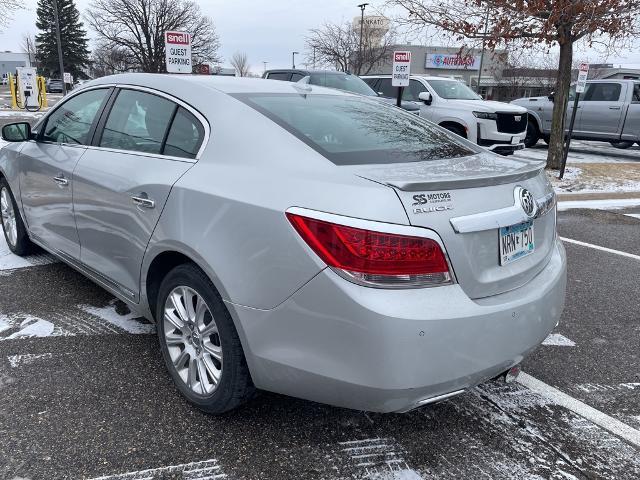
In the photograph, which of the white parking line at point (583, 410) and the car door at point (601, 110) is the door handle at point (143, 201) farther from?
the car door at point (601, 110)

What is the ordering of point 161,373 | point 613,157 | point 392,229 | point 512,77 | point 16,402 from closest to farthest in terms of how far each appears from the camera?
point 392,229 → point 16,402 → point 161,373 → point 613,157 → point 512,77

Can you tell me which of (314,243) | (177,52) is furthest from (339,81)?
(314,243)

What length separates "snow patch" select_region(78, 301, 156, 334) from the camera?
11.6 ft

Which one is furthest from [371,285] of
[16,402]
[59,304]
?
[59,304]

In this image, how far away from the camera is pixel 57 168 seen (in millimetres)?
3578

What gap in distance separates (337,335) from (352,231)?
0.39 metres

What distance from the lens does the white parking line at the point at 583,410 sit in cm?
261

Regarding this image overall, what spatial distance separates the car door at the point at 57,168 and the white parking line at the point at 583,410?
2.87 meters

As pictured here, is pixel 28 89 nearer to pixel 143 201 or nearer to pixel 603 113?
pixel 603 113

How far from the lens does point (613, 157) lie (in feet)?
47.6

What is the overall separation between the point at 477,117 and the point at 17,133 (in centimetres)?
871

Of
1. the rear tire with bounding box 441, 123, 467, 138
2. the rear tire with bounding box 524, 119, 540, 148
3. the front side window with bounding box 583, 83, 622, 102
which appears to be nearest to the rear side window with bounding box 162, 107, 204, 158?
the rear tire with bounding box 441, 123, 467, 138

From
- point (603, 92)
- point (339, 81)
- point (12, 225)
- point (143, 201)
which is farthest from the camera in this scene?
point (603, 92)

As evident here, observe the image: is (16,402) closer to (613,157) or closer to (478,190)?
(478,190)
